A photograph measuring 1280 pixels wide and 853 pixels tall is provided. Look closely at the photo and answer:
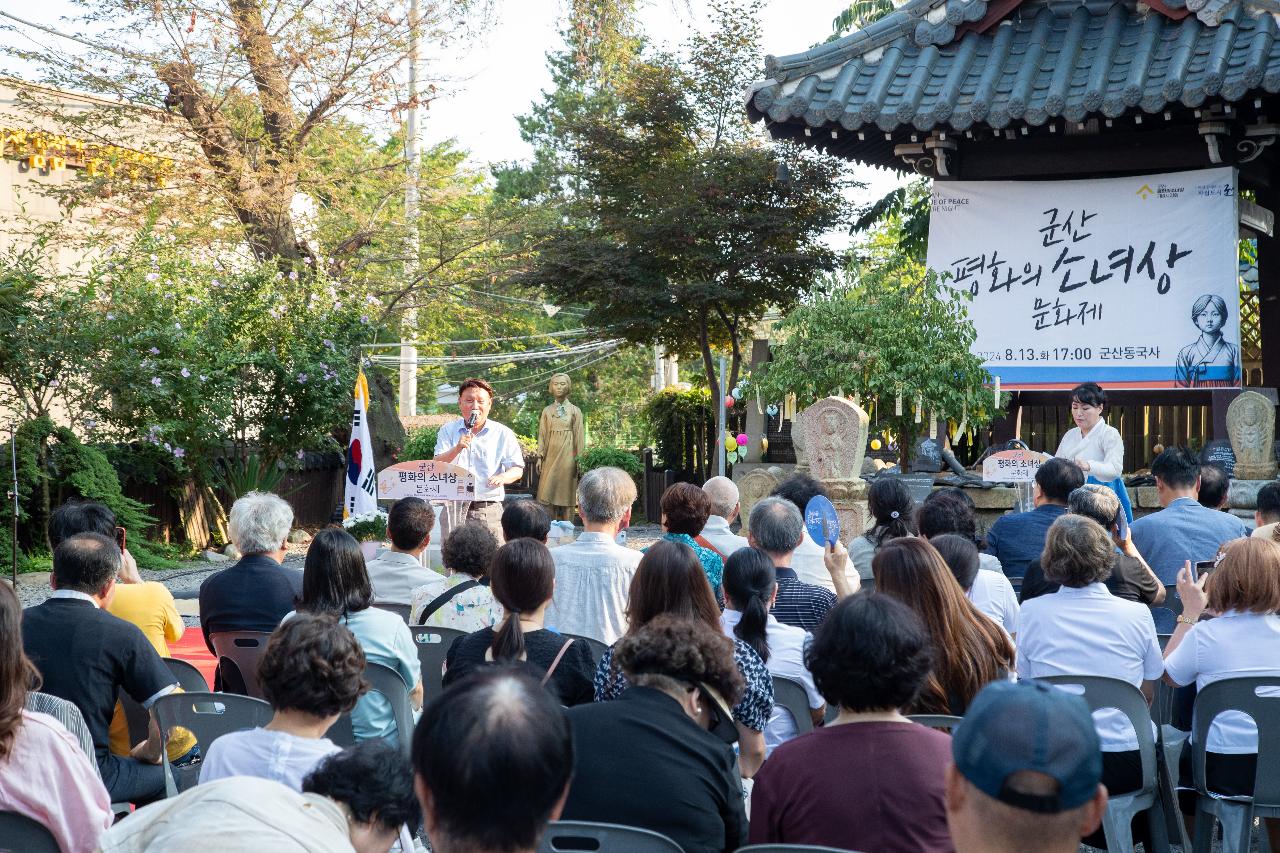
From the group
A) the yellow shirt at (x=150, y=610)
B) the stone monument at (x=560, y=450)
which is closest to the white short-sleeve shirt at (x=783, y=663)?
the yellow shirt at (x=150, y=610)

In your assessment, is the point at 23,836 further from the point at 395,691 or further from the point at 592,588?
the point at 592,588

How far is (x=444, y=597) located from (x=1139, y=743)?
241 centimetres

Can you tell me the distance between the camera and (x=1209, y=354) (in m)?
9.52

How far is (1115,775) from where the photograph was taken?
12.3 feet

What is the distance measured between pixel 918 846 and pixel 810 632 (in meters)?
1.83

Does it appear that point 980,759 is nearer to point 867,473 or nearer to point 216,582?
point 216,582

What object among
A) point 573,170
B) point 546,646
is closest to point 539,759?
point 546,646

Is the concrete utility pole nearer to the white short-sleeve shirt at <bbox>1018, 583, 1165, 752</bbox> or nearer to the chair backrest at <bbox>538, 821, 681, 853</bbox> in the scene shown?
the white short-sleeve shirt at <bbox>1018, 583, 1165, 752</bbox>

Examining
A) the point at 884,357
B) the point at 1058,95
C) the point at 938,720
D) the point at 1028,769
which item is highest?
the point at 1058,95

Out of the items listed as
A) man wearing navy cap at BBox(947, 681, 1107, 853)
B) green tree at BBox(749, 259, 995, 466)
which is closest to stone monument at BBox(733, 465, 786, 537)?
green tree at BBox(749, 259, 995, 466)

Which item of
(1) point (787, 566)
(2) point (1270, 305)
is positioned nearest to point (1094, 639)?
(1) point (787, 566)

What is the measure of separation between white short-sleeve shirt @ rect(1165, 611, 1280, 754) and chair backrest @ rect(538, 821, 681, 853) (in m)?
2.07

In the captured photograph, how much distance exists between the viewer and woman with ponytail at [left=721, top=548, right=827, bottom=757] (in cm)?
379

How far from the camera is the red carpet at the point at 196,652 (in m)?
7.32
